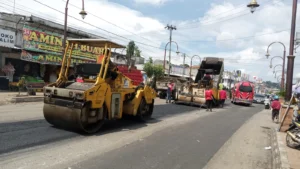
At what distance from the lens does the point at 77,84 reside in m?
8.23

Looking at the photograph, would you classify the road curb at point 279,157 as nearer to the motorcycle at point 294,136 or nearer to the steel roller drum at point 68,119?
the motorcycle at point 294,136

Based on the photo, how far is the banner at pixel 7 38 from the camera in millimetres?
17897

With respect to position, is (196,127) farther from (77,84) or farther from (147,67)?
(147,67)

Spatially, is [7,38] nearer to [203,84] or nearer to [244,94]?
[203,84]

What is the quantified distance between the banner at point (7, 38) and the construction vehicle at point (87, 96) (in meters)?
11.2

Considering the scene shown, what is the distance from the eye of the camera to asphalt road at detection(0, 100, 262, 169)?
213 inches

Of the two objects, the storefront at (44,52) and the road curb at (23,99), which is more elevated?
the storefront at (44,52)

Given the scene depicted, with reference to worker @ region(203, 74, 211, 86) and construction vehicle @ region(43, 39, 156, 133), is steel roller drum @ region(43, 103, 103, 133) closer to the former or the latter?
construction vehicle @ region(43, 39, 156, 133)

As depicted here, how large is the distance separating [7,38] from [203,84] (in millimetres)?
14261

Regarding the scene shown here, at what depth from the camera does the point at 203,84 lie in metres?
21.6

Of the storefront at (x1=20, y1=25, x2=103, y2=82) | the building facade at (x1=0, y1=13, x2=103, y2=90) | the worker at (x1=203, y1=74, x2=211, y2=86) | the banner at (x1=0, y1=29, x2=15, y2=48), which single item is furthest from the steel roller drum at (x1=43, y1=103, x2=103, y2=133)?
the worker at (x1=203, y1=74, x2=211, y2=86)

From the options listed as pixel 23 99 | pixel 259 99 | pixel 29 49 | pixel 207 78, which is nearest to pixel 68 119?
pixel 23 99

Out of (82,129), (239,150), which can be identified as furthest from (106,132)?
(239,150)

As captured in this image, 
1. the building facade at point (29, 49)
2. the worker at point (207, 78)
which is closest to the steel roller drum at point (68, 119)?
the building facade at point (29, 49)
